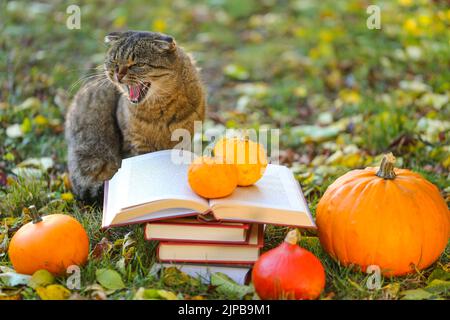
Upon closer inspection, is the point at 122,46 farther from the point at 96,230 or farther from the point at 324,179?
the point at 324,179

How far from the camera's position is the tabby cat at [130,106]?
3174 mm

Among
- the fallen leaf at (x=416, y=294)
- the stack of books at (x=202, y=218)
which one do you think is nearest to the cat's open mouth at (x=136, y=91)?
the stack of books at (x=202, y=218)

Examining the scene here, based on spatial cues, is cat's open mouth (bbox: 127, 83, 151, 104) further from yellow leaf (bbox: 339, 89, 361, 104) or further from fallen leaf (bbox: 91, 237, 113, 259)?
yellow leaf (bbox: 339, 89, 361, 104)

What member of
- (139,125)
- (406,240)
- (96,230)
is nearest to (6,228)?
(96,230)

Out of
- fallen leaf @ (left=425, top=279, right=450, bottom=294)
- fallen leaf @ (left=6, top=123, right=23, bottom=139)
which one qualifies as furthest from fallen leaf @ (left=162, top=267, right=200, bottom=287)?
fallen leaf @ (left=6, top=123, right=23, bottom=139)

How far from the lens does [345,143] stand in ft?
13.7

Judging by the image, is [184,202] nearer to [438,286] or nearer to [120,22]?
[438,286]

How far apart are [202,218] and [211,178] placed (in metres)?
0.16

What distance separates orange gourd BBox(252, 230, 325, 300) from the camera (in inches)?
91.0
